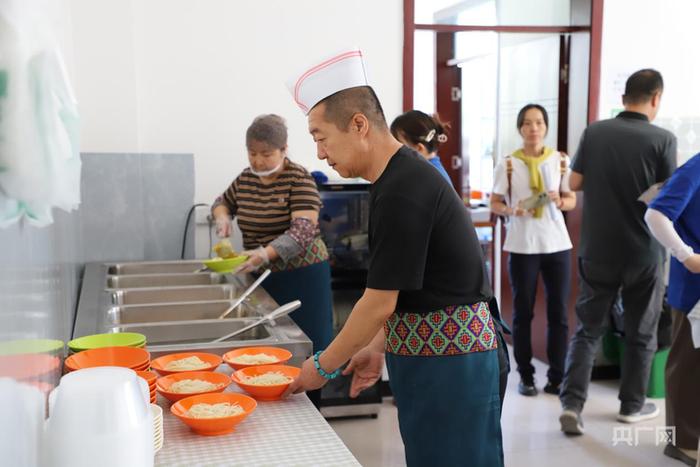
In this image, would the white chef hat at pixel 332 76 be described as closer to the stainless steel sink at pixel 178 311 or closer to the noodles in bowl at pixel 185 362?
the noodles in bowl at pixel 185 362

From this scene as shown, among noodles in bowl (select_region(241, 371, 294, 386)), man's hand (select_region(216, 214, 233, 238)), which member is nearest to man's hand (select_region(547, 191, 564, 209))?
man's hand (select_region(216, 214, 233, 238))

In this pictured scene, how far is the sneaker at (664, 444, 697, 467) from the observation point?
10.1 ft

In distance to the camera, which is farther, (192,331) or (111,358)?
(192,331)

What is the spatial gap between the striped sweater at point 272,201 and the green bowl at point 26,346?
1622mm

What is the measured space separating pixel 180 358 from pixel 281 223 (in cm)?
120

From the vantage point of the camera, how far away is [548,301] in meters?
4.05

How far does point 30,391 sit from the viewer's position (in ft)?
3.27

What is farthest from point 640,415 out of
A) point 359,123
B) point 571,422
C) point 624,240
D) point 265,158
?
point 359,123

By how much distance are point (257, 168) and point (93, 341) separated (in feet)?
4.18

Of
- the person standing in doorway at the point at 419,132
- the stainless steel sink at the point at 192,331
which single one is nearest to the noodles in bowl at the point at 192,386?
the stainless steel sink at the point at 192,331

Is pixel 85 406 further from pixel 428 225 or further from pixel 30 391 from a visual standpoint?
pixel 428 225

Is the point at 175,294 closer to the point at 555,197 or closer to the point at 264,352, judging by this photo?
the point at 264,352

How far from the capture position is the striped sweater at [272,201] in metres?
2.92

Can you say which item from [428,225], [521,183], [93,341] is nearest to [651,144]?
[521,183]
